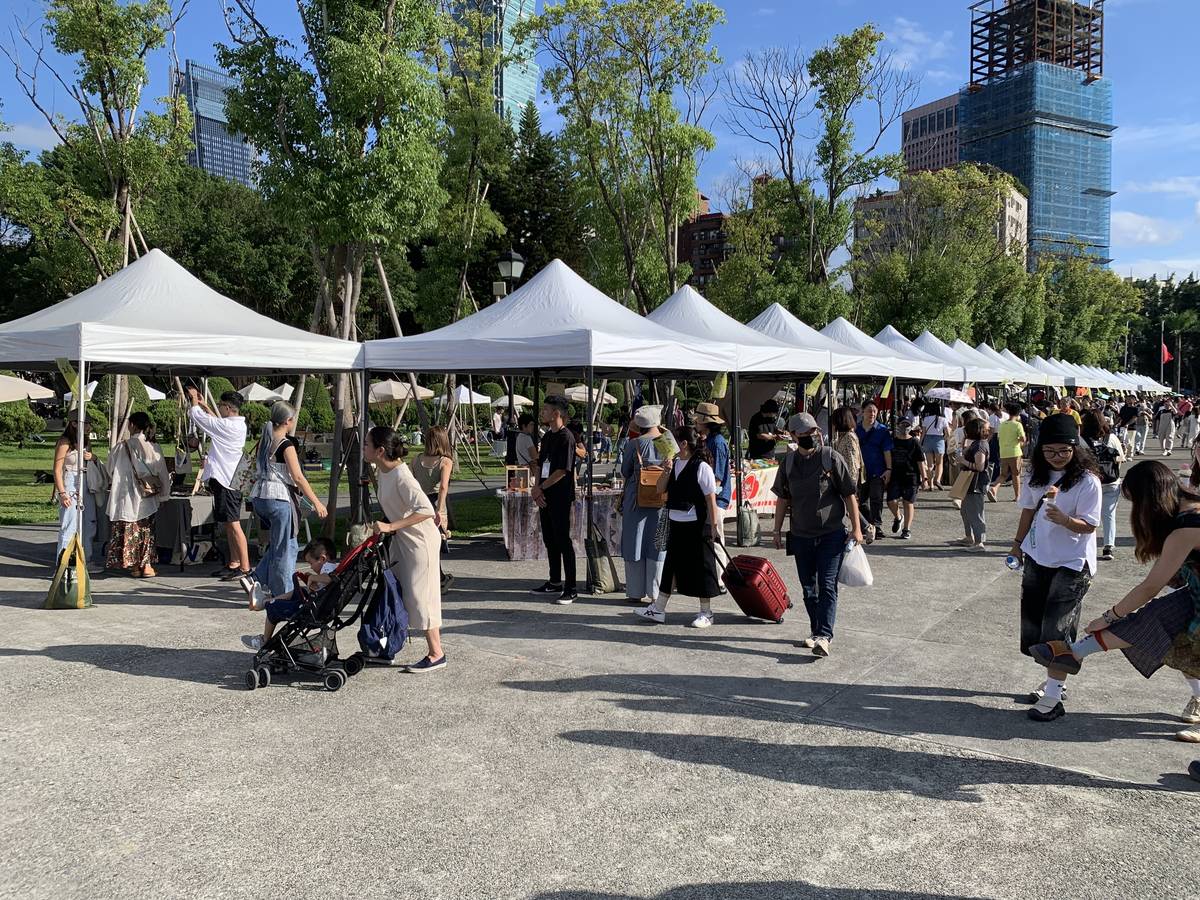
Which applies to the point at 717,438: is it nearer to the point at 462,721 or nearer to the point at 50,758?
the point at 462,721

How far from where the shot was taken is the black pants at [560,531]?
859 centimetres

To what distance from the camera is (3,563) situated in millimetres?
10297

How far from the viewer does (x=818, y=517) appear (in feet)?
21.1

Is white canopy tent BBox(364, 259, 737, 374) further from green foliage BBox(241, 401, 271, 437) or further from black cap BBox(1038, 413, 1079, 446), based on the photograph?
green foliage BBox(241, 401, 271, 437)

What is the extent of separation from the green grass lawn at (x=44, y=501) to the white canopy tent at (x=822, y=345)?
238 inches

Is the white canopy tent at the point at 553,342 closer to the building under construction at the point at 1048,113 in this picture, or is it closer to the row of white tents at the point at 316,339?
the row of white tents at the point at 316,339

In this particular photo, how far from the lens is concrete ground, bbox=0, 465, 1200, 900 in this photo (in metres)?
3.57

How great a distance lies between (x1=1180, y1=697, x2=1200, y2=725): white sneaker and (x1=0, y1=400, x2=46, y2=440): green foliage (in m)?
33.1

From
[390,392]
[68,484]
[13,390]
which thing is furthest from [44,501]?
[390,392]

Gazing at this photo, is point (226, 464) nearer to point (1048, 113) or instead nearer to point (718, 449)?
point (718, 449)

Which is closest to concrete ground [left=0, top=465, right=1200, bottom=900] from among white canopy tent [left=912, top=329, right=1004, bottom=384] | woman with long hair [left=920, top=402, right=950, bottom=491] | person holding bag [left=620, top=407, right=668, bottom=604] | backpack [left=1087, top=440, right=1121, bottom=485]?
person holding bag [left=620, top=407, right=668, bottom=604]

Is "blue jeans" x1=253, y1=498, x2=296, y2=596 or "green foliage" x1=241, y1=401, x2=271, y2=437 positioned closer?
"blue jeans" x1=253, y1=498, x2=296, y2=596

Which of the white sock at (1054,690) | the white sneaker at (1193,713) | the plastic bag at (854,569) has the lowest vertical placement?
the white sneaker at (1193,713)

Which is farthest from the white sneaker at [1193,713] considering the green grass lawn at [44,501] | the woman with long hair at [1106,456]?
the green grass lawn at [44,501]
